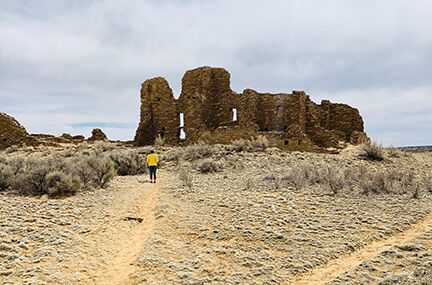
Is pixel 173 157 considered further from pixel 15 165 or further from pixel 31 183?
pixel 31 183

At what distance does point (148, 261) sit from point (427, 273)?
3.61 metres

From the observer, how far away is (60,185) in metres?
7.80

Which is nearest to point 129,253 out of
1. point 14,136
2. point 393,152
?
point 393,152

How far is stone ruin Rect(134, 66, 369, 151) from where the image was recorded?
20.7 metres

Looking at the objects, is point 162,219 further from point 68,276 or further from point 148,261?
point 68,276

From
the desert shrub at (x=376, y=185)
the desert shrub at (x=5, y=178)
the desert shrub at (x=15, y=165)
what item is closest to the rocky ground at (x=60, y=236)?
the desert shrub at (x=5, y=178)

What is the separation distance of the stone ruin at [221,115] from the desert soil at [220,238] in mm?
12180

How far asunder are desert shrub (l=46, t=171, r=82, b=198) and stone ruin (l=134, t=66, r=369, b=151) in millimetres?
13665

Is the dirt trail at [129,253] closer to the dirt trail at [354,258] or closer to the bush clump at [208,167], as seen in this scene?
the dirt trail at [354,258]

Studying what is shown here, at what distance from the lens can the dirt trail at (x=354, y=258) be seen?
4.11 meters

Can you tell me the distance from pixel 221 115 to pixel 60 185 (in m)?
16.0

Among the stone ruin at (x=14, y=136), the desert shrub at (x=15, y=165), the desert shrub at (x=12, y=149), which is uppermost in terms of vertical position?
the stone ruin at (x=14, y=136)

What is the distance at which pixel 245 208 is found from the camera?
688 centimetres

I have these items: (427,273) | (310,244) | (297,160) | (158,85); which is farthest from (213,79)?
(427,273)
